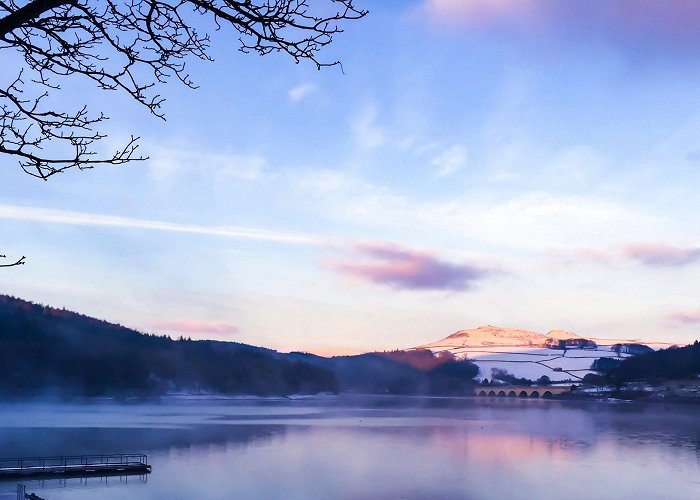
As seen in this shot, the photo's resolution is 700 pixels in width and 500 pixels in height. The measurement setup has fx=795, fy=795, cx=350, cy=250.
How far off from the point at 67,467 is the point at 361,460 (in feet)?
48.6

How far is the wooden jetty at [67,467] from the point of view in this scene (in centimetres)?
3319

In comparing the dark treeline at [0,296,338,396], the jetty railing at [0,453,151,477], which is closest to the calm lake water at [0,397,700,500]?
the jetty railing at [0,453,151,477]

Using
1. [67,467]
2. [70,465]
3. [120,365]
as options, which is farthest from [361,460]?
[120,365]

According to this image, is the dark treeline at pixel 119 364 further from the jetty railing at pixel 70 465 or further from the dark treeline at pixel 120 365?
the jetty railing at pixel 70 465

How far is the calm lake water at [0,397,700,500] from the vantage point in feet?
104

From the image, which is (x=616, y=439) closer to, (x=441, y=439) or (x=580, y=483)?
(x=441, y=439)

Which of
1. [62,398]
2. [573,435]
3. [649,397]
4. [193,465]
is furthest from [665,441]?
[649,397]

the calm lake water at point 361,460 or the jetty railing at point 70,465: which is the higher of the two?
the jetty railing at point 70,465

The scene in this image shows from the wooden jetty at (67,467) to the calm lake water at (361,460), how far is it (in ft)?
3.80

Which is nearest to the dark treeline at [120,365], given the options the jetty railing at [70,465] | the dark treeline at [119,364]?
the dark treeline at [119,364]

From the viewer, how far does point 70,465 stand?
35.5m

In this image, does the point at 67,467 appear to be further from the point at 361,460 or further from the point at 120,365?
the point at 120,365

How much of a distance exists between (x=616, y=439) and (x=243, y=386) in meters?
110

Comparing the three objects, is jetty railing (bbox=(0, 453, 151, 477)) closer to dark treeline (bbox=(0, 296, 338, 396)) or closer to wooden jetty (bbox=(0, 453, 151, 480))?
wooden jetty (bbox=(0, 453, 151, 480))
